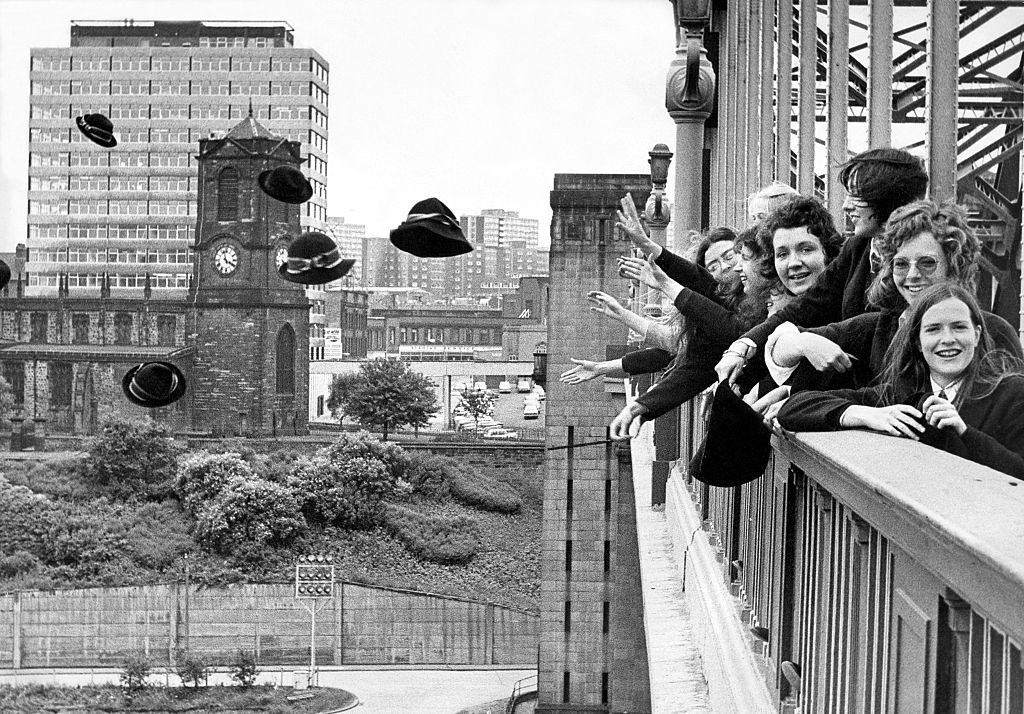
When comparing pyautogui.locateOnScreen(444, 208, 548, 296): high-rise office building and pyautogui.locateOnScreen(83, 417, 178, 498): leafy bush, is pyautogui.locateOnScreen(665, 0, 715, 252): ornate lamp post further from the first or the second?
pyautogui.locateOnScreen(444, 208, 548, 296): high-rise office building

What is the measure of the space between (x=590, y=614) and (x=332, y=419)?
122 ft

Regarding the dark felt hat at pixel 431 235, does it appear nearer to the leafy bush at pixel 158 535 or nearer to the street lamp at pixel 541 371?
the street lamp at pixel 541 371

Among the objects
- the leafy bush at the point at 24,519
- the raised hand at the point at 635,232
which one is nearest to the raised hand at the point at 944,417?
the raised hand at the point at 635,232

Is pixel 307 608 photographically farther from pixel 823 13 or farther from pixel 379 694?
pixel 823 13

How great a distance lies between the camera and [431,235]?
9.41 m

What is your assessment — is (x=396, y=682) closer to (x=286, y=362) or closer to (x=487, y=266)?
(x=286, y=362)

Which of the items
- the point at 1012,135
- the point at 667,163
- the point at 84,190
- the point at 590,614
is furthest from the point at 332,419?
the point at 1012,135

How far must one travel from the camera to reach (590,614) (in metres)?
18.5

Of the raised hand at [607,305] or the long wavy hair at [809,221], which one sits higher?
the long wavy hair at [809,221]

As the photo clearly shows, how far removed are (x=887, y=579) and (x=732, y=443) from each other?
989 millimetres

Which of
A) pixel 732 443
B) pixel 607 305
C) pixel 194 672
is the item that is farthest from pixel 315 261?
pixel 194 672

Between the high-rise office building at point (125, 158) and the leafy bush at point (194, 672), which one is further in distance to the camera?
the high-rise office building at point (125, 158)

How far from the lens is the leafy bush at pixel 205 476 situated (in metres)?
36.5

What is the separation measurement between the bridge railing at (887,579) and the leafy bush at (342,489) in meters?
33.1
